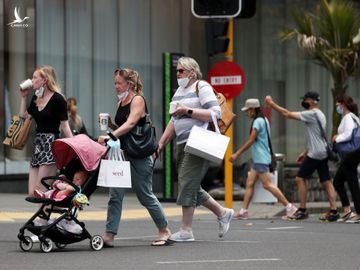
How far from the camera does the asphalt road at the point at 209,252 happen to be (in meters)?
9.96

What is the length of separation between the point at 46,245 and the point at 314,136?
6378 mm

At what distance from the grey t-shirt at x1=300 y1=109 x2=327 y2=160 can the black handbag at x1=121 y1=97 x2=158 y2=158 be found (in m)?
5.15

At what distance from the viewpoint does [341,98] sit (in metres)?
16.6

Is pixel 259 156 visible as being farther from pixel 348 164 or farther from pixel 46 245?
pixel 46 245

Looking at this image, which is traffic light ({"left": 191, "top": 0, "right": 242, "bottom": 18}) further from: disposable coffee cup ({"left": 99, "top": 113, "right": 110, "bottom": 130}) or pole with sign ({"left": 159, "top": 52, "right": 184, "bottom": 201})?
disposable coffee cup ({"left": 99, "top": 113, "right": 110, "bottom": 130})

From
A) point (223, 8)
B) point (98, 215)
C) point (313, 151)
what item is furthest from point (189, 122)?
point (223, 8)

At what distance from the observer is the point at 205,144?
38.4ft

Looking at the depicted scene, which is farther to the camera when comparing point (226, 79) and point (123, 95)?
point (226, 79)

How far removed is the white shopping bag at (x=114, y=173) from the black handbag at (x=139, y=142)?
0.91ft

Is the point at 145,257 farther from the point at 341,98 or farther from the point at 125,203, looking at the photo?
the point at 125,203

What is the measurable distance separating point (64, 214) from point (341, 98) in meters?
6.73

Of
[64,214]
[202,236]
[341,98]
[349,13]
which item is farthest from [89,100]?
[64,214]

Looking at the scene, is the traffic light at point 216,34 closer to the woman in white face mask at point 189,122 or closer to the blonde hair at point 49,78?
the woman in white face mask at point 189,122

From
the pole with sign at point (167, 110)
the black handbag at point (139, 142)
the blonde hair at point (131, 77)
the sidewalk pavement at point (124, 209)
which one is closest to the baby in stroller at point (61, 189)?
the black handbag at point (139, 142)
